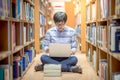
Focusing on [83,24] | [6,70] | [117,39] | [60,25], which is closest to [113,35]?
[117,39]

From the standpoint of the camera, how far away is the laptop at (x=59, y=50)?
12.1 ft

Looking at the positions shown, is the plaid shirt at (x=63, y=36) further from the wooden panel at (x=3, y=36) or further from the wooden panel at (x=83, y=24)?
the wooden panel at (x=83, y=24)

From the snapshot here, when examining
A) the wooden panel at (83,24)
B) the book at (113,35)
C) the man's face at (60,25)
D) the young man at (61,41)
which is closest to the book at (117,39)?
the book at (113,35)

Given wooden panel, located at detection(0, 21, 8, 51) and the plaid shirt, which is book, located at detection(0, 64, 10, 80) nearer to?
wooden panel, located at detection(0, 21, 8, 51)

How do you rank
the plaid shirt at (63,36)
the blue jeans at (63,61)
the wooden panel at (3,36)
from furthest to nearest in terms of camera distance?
the plaid shirt at (63,36) → the blue jeans at (63,61) → the wooden panel at (3,36)

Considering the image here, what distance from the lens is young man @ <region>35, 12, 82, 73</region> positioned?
4012 millimetres

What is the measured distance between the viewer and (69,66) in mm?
4043

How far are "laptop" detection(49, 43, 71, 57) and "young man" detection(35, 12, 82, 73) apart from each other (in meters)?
0.20

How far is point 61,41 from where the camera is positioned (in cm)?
418

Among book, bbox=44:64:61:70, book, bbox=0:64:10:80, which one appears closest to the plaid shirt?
book, bbox=44:64:61:70

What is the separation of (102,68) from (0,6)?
1653 millimetres

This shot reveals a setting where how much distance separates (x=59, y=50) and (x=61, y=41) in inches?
18.0

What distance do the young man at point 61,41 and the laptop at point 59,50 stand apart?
0.66 ft

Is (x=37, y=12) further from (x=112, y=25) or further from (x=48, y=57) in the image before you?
(x=112, y=25)
